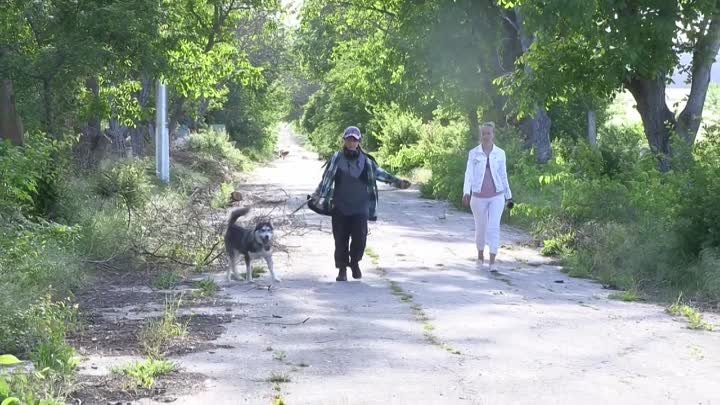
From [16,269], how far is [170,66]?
9812mm

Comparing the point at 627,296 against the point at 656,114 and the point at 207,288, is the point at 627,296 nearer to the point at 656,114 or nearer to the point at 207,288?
the point at 207,288

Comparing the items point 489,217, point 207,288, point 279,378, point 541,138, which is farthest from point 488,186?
point 541,138

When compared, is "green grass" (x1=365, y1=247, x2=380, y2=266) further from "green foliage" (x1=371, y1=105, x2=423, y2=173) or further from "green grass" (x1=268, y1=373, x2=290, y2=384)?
"green foliage" (x1=371, y1=105, x2=423, y2=173)

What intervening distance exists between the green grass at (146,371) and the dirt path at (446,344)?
0.22 meters

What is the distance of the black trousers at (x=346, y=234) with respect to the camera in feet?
43.0

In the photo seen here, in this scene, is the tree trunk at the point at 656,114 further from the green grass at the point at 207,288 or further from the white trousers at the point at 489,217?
the green grass at the point at 207,288

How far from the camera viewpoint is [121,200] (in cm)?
1906

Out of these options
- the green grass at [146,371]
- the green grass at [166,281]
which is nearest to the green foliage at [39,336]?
the green grass at [146,371]

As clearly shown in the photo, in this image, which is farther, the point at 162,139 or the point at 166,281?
the point at 162,139

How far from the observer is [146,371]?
7.15 meters

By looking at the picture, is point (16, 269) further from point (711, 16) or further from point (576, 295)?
point (711, 16)

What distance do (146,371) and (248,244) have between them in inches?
226

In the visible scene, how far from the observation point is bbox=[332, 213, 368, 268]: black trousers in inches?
516

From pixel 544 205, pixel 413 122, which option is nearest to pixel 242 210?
pixel 544 205
